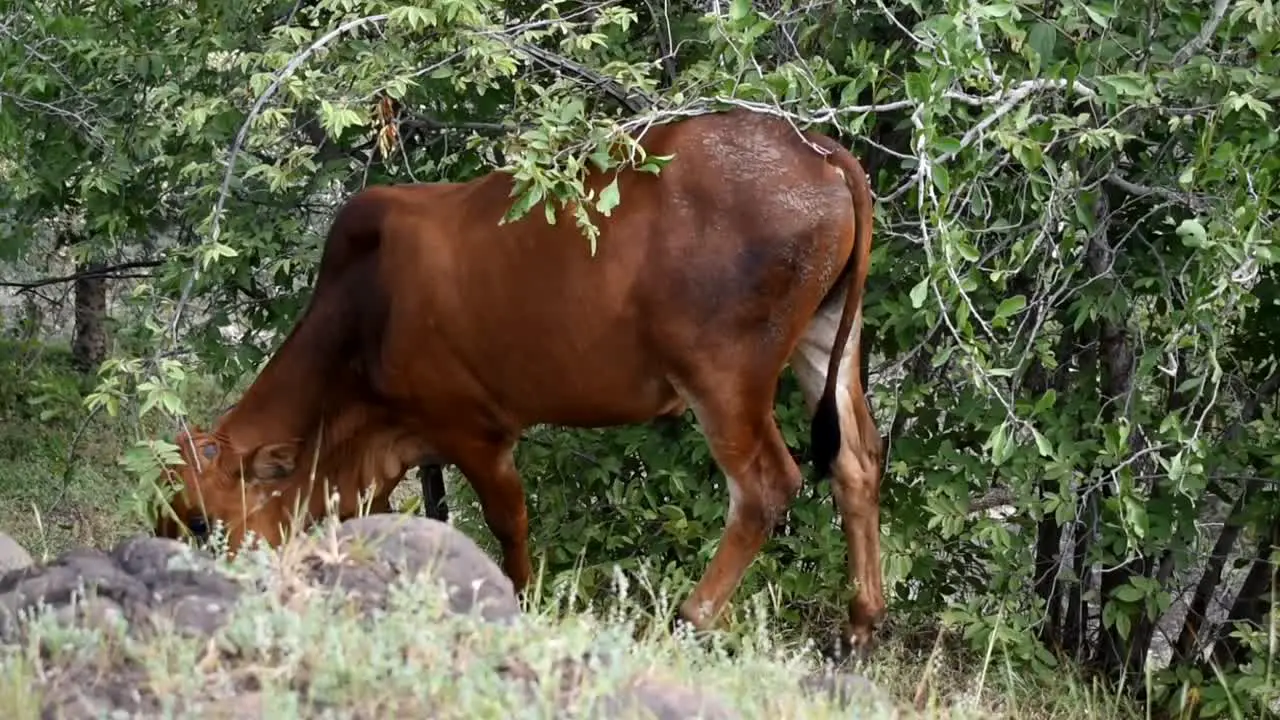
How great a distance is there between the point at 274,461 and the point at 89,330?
534 cm

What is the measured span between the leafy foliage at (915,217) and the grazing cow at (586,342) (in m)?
0.18

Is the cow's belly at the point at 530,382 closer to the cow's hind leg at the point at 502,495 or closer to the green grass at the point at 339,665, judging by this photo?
the cow's hind leg at the point at 502,495

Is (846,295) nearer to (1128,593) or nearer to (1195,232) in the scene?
(1195,232)

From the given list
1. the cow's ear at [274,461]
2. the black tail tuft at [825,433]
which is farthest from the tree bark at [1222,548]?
the cow's ear at [274,461]

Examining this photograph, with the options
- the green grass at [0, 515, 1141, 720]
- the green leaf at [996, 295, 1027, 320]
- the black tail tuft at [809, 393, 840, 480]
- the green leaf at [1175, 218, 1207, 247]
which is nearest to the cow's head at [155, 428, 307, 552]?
the black tail tuft at [809, 393, 840, 480]

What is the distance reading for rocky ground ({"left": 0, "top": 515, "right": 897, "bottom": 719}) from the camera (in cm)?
268

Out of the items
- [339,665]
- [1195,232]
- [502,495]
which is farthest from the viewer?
[502,495]

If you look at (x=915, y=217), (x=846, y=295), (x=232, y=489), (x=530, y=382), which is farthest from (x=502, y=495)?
(x=915, y=217)

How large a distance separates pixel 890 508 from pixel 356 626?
3.07 m

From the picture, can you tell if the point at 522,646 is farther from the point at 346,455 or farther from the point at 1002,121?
the point at 346,455

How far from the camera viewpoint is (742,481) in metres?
4.89

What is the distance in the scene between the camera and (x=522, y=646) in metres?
2.89

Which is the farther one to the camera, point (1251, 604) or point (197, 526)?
point (1251, 604)

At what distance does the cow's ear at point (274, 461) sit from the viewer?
209 inches
